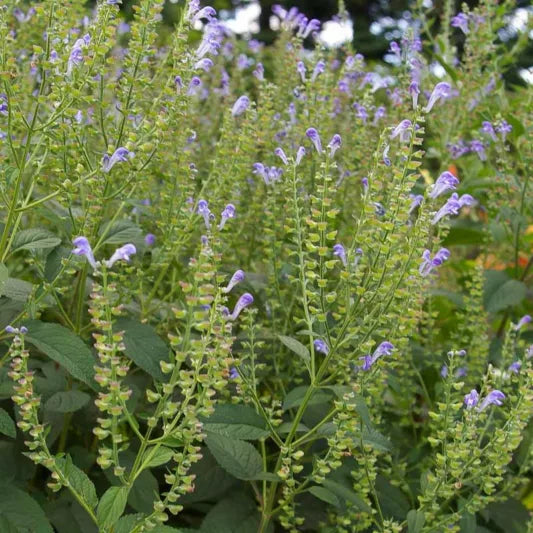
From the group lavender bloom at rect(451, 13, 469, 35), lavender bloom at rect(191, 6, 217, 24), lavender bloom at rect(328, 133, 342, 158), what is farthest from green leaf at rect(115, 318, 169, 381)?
lavender bloom at rect(451, 13, 469, 35)

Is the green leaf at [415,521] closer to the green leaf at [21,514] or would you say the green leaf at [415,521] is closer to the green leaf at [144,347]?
the green leaf at [144,347]

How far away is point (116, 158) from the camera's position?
2.08m

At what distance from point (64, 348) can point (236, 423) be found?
52 cm

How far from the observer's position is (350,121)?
3.66 m

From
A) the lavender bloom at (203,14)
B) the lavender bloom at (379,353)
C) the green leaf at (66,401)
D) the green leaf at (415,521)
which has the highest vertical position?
the lavender bloom at (203,14)

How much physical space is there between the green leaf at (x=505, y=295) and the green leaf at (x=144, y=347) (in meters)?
1.60

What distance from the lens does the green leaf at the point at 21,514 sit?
1.95 meters

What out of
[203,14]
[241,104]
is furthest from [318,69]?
[203,14]

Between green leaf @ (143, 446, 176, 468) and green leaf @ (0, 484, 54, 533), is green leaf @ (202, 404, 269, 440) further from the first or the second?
green leaf @ (0, 484, 54, 533)

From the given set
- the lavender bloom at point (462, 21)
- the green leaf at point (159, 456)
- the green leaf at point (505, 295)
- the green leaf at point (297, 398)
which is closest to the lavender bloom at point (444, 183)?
the green leaf at point (297, 398)

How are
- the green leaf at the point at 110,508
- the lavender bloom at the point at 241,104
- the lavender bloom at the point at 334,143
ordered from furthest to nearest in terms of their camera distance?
the lavender bloom at the point at 241,104 < the lavender bloom at the point at 334,143 < the green leaf at the point at 110,508

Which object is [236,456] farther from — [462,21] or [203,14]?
[462,21]

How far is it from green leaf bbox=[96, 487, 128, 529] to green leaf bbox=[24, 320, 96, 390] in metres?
0.33

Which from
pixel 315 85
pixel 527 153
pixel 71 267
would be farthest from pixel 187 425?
pixel 527 153
